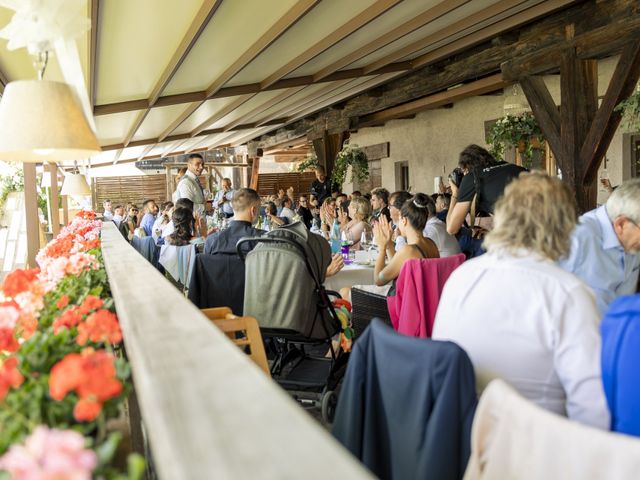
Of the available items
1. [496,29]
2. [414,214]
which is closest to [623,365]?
[414,214]

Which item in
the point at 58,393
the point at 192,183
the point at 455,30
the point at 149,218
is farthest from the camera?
the point at 149,218

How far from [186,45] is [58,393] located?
4032 mm

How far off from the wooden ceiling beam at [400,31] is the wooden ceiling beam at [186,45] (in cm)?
192

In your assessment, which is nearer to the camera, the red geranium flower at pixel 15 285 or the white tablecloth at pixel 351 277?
the red geranium flower at pixel 15 285

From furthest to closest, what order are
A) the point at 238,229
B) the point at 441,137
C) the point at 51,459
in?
the point at 441,137 → the point at 238,229 → the point at 51,459

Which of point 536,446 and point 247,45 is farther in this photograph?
point 247,45

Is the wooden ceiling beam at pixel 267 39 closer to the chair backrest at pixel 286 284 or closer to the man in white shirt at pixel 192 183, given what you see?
the man in white shirt at pixel 192 183

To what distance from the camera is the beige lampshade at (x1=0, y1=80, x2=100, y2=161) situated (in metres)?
1.58

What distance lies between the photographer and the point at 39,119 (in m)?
1.59

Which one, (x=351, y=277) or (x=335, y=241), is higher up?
(x=335, y=241)

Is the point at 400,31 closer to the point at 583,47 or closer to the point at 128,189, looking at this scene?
the point at 583,47

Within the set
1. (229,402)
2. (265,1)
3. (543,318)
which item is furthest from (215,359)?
(265,1)

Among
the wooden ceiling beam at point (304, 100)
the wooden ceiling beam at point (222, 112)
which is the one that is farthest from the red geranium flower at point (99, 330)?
the wooden ceiling beam at point (304, 100)

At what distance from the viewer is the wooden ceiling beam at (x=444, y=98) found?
7.54 meters
